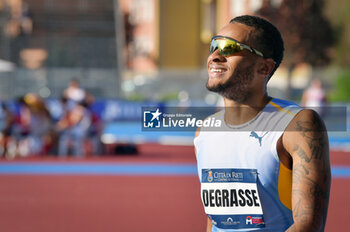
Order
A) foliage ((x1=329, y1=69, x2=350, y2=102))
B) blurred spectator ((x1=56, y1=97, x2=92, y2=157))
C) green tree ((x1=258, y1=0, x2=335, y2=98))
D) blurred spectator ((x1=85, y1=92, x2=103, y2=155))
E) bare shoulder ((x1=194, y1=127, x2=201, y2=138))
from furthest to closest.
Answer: green tree ((x1=258, y1=0, x2=335, y2=98)), foliage ((x1=329, y1=69, x2=350, y2=102)), blurred spectator ((x1=85, y1=92, x2=103, y2=155)), blurred spectator ((x1=56, y1=97, x2=92, y2=157)), bare shoulder ((x1=194, y1=127, x2=201, y2=138))

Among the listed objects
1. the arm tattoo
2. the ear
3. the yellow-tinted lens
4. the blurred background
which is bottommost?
the blurred background

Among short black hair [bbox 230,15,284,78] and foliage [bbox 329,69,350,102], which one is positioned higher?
short black hair [bbox 230,15,284,78]

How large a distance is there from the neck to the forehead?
224 millimetres

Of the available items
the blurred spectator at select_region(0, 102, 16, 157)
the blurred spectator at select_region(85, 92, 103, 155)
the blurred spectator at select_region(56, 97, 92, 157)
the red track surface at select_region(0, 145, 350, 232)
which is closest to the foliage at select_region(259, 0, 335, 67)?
the blurred spectator at select_region(85, 92, 103, 155)

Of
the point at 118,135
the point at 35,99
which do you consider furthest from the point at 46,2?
the point at 35,99

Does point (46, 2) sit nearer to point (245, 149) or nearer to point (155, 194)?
point (155, 194)

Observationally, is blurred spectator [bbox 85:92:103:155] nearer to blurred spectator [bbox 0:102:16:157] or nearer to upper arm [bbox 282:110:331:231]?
blurred spectator [bbox 0:102:16:157]

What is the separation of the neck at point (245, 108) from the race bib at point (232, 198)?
180 mm

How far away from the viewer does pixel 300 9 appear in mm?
48500

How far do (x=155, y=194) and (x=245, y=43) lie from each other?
8.38m

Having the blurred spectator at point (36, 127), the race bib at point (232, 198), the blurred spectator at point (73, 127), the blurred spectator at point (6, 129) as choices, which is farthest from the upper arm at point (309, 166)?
the blurred spectator at point (6, 129)

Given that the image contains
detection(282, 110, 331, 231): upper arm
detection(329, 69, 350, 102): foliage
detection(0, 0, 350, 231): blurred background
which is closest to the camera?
detection(282, 110, 331, 231): upper arm

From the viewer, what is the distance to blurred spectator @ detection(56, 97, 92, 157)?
15742 mm

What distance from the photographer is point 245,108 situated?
221 cm
